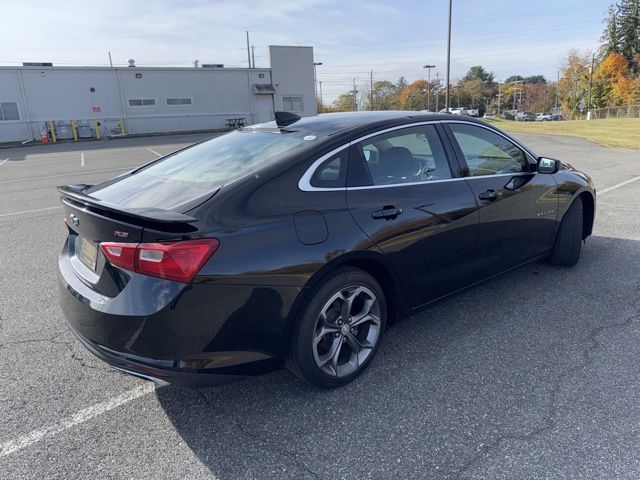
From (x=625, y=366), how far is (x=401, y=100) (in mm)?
94798

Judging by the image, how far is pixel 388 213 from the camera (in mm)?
2922

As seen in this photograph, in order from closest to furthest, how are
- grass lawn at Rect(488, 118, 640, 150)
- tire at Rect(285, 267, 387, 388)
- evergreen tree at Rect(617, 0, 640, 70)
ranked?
tire at Rect(285, 267, 387, 388) → grass lawn at Rect(488, 118, 640, 150) → evergreen tree at Rect(617, 0, 640, 70)

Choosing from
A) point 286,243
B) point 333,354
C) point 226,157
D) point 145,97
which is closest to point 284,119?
point 226,157

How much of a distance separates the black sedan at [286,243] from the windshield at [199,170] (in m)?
0.02

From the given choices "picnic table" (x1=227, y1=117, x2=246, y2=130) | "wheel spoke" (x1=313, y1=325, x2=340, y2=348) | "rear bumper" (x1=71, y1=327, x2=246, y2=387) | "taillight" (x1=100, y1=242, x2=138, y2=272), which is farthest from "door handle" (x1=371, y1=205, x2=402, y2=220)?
"picnic table" (x1=227, y1=117, x2=246, y2=130)

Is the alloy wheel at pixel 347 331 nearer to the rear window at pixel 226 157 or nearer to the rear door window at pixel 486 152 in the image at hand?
the rear window at pixel 226 157

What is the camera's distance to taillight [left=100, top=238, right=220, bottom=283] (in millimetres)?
2203

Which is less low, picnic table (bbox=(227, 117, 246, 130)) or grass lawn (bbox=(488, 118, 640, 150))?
picnic table (bbox=(227, 117, 246, 130))

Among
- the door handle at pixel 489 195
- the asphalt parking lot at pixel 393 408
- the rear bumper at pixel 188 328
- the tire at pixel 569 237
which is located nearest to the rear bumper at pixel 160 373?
the rear bumper at pixel 188 328

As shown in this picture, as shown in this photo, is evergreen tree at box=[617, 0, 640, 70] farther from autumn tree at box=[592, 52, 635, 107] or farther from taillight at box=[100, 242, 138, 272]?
taillight at box=[100, 242, 138, 272]

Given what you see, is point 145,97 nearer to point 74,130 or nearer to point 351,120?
point 74,130

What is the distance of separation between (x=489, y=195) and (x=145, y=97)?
33.9m

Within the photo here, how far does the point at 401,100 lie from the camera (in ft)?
302

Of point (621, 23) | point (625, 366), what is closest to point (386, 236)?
point (625, 366)
